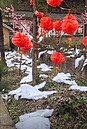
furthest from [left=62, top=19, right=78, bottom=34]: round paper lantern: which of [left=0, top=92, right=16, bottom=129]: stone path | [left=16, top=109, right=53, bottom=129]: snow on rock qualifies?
[left=0, top=92, right=16, bottom=129]: stone path

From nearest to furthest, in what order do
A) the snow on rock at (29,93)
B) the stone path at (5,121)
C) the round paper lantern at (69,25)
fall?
the stone path at (5,121), the round paper lantern at (69,25), the snow on rock at (29,93)

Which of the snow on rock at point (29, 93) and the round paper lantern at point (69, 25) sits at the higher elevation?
the round paper lantern at point (69, 25)

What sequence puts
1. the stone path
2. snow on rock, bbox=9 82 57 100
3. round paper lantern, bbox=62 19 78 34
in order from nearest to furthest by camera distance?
1. the stone path
2. round paper lantern, bbox=62 19 78 34
3. snow on rock, bbox=9 82 57 100

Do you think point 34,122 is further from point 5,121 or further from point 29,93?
point 29,93

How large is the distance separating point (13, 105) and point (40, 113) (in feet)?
1.28

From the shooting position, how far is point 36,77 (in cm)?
275

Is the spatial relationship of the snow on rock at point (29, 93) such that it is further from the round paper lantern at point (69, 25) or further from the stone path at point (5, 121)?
the round paper lantern at point (69, 25)

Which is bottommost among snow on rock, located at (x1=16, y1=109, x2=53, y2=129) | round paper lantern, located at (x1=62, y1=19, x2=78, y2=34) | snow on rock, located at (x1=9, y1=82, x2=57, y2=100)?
snow on rock, located at (x1=9, y1=82, x2=57, y2=100)

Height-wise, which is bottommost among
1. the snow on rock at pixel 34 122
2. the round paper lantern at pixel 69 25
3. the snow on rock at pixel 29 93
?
the snow on rock at pixel 29 93

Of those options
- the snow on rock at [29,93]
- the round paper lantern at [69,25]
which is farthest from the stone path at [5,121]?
the round paper lantern at [69,25]

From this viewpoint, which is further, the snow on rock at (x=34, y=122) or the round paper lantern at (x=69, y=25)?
the round paper lantern at (x=69, y=25)

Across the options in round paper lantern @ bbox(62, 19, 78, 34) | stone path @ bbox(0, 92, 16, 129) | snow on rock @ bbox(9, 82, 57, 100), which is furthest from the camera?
snow on rock @ bbox(9, 82, 57, 100)

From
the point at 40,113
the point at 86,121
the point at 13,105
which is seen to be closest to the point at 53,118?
the point at 40,113

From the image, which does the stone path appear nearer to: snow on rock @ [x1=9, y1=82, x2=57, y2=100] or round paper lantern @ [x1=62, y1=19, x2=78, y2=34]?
snow on rock @ [x1=9, y1=82, x2=57, y2=100]
